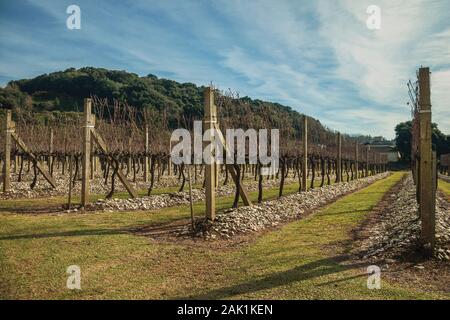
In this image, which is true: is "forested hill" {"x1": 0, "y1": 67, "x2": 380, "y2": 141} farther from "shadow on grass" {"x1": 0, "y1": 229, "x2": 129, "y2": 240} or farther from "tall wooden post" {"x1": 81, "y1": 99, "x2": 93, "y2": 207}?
"shadow on grass" {"x1": 0, "y1": 229, "x2": 129, "y2": 240}

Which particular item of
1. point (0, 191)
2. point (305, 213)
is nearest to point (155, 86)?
point (0, 191)

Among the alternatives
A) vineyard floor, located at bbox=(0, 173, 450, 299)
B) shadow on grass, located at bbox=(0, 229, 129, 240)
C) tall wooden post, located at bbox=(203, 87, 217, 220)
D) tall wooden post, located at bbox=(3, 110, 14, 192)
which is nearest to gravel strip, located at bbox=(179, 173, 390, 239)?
tall wooden post, located at bbox=(203, 87, 217, 220)

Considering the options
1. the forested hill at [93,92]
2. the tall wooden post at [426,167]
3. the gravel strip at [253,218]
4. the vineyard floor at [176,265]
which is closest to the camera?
the vineyard floor at [176,265]

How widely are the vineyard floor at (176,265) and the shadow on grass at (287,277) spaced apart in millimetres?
15

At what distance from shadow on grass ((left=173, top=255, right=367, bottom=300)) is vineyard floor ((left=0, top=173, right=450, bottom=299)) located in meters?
0.01

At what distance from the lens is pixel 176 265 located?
288 inches

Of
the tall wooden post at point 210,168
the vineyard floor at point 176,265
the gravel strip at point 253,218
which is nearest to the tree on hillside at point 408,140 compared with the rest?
the gravel strip at point 253,218

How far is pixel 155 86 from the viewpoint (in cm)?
8231

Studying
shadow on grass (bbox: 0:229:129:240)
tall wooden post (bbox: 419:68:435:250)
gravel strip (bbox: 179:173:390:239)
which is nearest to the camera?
tall wooden post (bbox: 419:68:435:250)

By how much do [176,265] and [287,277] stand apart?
2112mm

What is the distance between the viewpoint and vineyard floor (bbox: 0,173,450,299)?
574 centimetres

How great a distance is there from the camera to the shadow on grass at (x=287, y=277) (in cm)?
576

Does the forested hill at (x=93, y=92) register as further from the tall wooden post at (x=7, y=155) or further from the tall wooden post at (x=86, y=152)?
the tall wooden post at (x=86, y=152)
